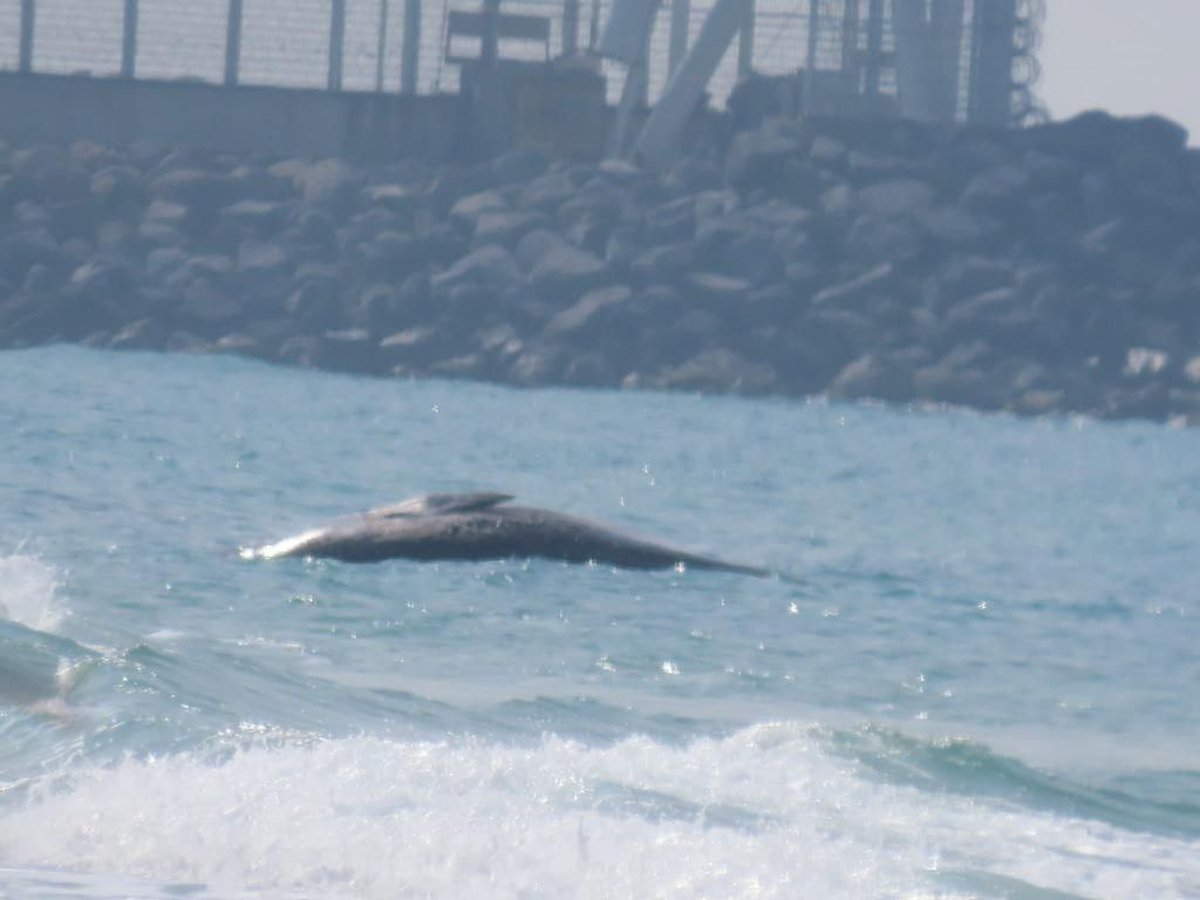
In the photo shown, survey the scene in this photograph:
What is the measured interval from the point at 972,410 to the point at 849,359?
284cm

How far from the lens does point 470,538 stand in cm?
1583

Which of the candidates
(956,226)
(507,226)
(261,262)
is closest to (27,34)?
(261,262)

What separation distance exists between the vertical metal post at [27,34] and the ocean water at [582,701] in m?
31.4

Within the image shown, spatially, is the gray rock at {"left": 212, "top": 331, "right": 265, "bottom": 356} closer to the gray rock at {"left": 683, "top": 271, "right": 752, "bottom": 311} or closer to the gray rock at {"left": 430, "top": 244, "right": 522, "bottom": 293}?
the gray rock at {"left": 430, "top": 244, "right": 522, "bottom": 293}

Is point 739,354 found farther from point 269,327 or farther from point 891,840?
point 891,840

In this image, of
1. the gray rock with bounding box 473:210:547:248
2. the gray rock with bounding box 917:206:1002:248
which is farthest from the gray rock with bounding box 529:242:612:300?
the gray rock with bounding box 917:206:1002:248

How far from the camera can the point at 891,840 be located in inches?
338

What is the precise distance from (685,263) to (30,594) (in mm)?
41521

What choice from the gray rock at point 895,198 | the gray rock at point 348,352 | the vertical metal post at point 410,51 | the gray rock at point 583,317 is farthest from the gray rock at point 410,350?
the gray rock at point 895,198

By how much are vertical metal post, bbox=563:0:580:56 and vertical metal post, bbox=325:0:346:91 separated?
16.9 ft

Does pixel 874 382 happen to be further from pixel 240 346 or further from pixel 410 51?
pixel 240 346

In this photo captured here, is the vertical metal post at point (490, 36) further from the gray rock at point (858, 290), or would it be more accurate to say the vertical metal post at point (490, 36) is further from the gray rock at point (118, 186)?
the gray rock at point (858, 290)

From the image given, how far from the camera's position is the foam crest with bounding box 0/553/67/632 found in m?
12.5

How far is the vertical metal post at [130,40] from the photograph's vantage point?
54.8 metres
